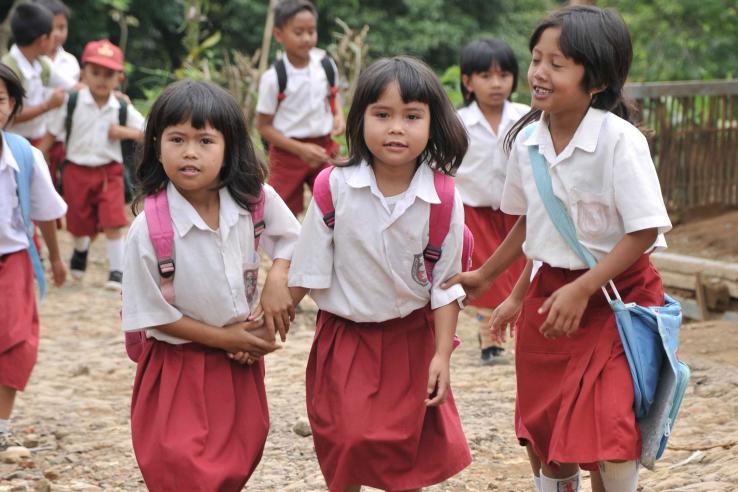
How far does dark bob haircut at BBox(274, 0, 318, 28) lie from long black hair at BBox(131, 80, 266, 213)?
13.5 feet

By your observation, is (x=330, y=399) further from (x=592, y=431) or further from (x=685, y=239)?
(x=685, y=239)

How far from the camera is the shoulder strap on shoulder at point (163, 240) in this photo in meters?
3.50

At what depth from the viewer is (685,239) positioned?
374 inches

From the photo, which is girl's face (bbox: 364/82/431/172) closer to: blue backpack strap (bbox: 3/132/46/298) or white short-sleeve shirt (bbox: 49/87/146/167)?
blue backpack strap (bbox: 3/132/46/298)

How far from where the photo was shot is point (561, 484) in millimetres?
3740

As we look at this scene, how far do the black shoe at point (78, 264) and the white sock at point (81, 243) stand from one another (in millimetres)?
30

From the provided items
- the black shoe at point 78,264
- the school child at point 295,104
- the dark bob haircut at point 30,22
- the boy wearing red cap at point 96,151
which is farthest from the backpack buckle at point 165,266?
the black shoe at point 78,264

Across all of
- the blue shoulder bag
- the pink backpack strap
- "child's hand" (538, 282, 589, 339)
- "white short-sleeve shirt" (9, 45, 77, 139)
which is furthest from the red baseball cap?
"child's hand" (538, 282, 589, 339)

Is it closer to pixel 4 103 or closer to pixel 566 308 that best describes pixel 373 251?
pixel 566 308

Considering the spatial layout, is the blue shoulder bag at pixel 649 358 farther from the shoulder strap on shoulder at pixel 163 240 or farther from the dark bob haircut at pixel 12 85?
the dark bob haircut at pixel 12 85

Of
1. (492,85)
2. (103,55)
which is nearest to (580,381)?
(492,85)

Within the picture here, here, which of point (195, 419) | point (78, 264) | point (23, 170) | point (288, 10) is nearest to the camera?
point (195, 419)

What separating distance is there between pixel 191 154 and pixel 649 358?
1469mm

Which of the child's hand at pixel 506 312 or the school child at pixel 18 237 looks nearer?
the child's hand at pixel 506 312
